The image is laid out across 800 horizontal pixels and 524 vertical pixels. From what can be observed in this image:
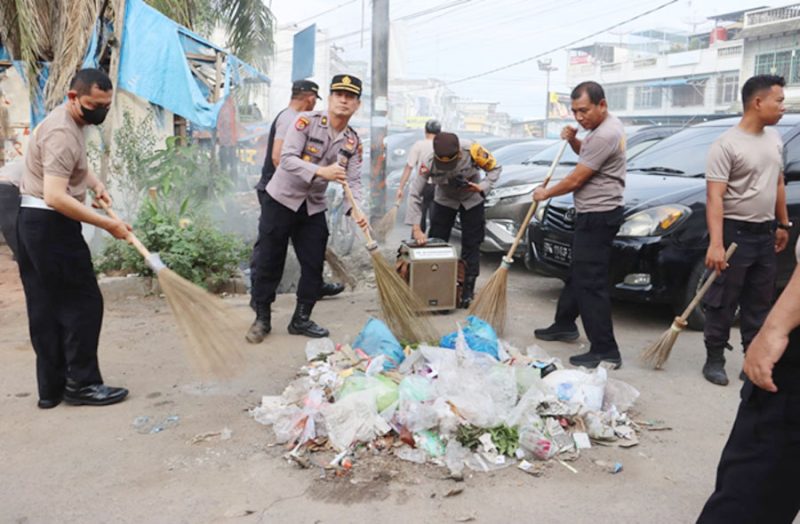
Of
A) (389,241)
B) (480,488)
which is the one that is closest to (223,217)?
(389,241)

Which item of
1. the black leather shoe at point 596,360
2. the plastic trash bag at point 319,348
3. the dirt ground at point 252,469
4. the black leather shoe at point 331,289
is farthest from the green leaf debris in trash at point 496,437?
the black leather shoe at point 331,289

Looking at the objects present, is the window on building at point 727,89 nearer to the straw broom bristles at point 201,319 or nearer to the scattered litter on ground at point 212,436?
the straw broom bristles at point 201,319

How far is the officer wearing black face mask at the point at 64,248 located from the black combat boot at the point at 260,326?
1.12 metres

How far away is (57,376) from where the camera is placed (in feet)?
12.7

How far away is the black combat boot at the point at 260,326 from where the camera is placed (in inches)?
194

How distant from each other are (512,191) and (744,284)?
3.52 metres

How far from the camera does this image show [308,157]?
4.69 metres

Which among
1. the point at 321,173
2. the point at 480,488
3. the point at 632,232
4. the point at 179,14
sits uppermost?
the point at 179,14

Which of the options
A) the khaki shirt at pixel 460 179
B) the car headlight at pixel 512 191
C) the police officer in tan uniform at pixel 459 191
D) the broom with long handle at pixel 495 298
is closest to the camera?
the broom with long handle at pixel 495 298

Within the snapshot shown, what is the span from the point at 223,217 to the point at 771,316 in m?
7.28

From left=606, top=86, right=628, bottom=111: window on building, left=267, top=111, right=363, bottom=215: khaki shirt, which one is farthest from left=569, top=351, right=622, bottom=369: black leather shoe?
left=606, top=86, right=628, bottom=111: window on building

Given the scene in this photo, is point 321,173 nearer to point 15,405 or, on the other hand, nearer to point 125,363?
point 125,363

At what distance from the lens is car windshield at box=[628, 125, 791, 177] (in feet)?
19.5

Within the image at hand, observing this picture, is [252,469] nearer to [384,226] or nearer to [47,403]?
[47,403]
